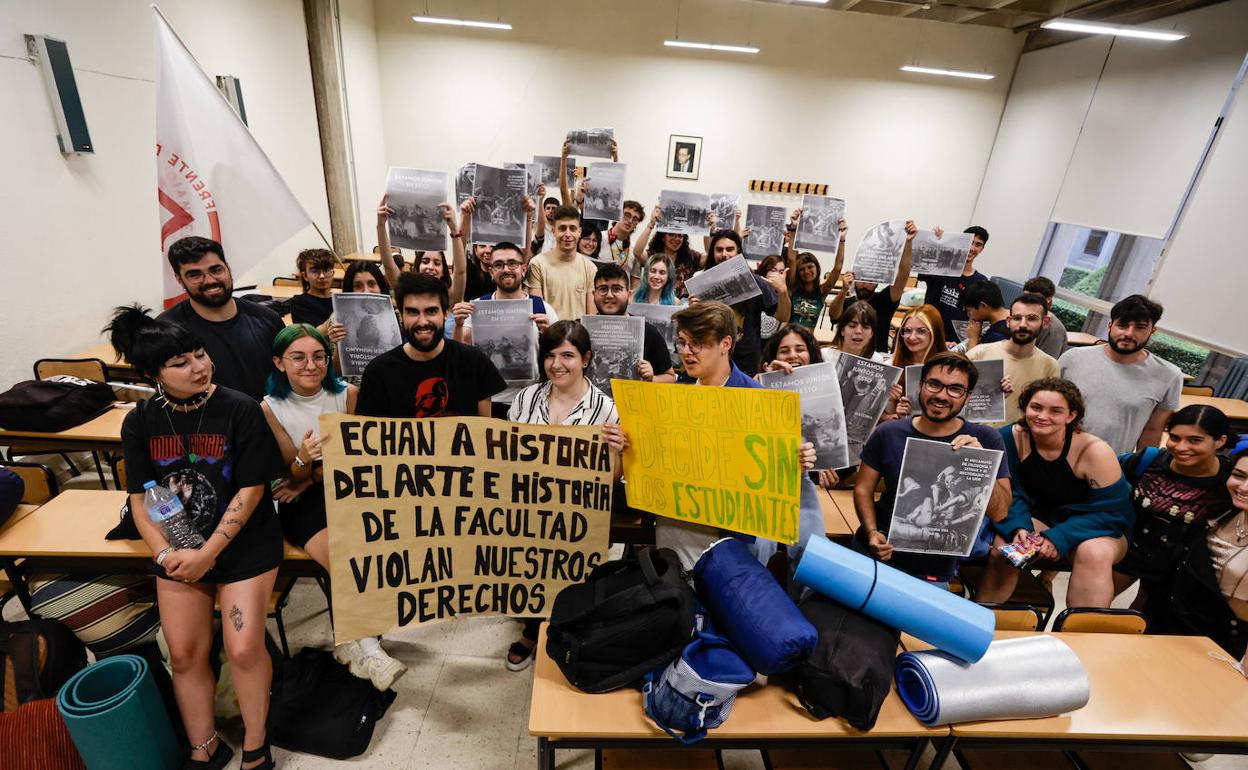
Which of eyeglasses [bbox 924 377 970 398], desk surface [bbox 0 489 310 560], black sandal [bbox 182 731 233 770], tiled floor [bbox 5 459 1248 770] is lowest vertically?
tiled floor [bbox 5 459 1248 770]

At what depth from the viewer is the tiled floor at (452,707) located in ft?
7.38

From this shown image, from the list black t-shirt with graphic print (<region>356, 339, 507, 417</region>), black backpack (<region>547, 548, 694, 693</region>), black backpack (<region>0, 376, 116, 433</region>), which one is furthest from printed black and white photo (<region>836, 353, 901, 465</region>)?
black backpack (<region>0, 376, 116, 433</region>)

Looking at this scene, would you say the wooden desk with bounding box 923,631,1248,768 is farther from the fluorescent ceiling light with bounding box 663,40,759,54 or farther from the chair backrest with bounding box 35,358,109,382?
the fluorescent ceiling light with bounding box 663,40,759,54

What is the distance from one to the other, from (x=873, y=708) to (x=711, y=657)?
47 centimetres

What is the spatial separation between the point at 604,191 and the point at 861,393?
3.01 meters

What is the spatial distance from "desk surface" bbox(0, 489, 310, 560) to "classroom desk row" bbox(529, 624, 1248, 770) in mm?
1405

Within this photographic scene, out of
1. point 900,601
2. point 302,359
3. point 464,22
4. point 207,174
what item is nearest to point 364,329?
point 302,359

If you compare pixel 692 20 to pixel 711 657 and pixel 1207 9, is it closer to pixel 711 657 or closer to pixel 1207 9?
pixel 1207 9

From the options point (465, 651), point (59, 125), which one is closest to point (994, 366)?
point (465, 651)

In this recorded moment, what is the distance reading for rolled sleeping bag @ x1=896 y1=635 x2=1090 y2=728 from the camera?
5.10 feet

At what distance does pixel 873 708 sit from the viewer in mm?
1502

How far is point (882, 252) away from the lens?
4.15 meters

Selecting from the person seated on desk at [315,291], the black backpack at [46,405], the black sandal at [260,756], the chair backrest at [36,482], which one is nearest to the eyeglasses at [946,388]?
the black sandal at [260,756]

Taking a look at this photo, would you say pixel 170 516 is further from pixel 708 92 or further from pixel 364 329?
pixel 708 92
